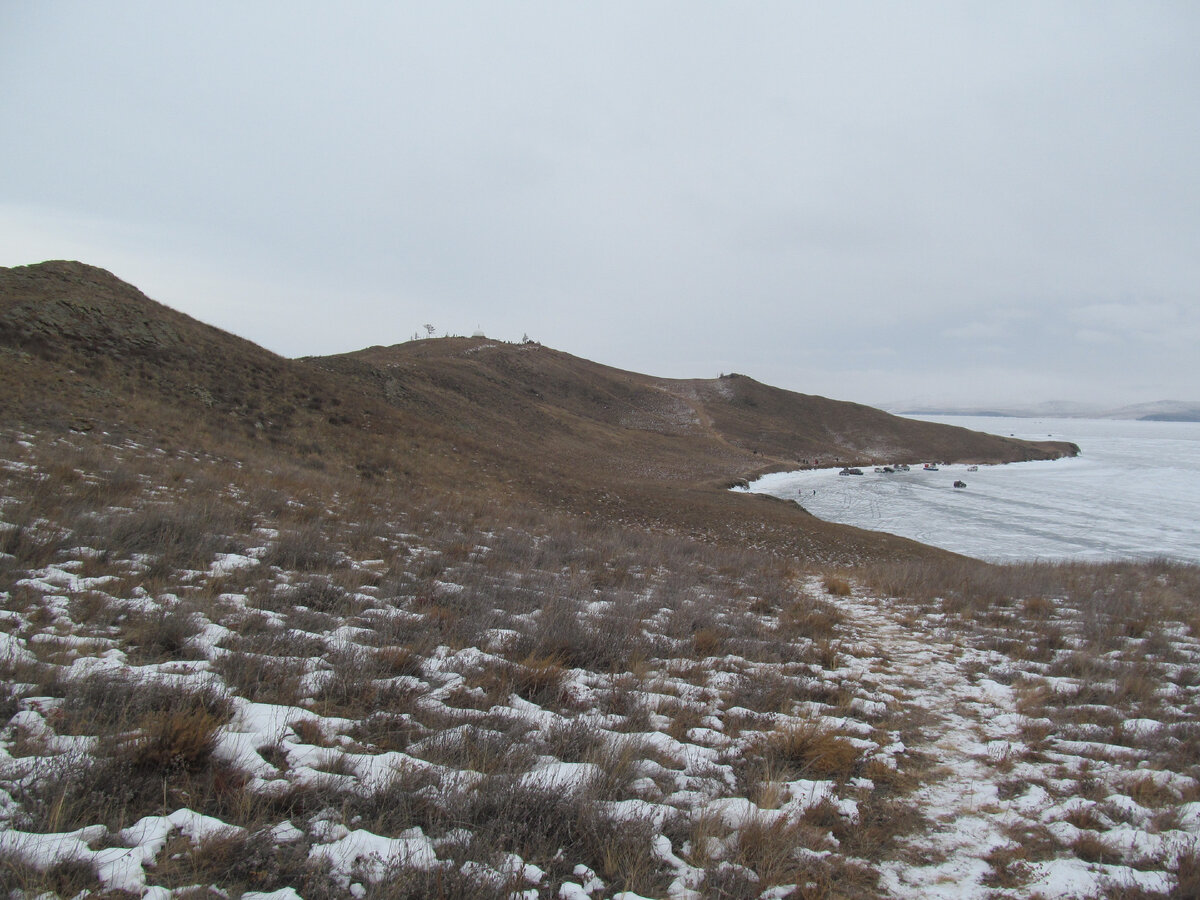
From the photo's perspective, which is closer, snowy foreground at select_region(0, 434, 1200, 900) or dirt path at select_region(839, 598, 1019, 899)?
snowy foreground at select_region(0, 434, 1200, 900)

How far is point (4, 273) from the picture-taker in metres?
Answer: 18.6

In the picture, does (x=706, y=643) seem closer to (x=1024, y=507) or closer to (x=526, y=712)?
(x=526, y=712)

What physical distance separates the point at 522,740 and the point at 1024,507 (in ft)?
152

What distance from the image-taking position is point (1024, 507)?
38219 millimetres

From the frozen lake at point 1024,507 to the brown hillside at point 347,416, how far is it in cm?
552

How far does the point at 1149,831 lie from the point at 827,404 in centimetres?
8657

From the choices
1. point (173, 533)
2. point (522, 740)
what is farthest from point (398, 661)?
point (173, 533)

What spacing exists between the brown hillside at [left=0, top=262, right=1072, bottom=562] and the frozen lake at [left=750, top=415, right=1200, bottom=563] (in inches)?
217

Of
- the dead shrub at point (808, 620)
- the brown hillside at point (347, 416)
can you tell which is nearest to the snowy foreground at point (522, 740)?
the dead shrub at point (808, 620)

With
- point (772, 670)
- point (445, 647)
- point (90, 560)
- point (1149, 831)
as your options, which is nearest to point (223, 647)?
point (445, 647)

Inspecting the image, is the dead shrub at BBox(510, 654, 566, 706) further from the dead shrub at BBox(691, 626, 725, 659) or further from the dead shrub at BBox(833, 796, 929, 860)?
the dead shrub at BBox(833, 796, 929, 860)

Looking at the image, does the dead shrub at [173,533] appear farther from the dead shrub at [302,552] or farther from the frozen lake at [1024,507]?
the frozen lake at [1024,507]

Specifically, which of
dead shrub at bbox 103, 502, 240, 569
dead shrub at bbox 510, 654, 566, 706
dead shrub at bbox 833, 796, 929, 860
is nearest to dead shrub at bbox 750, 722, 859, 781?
dead shrub at bbox 833, 796, 929, 860

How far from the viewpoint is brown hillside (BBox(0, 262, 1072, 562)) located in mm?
15617
